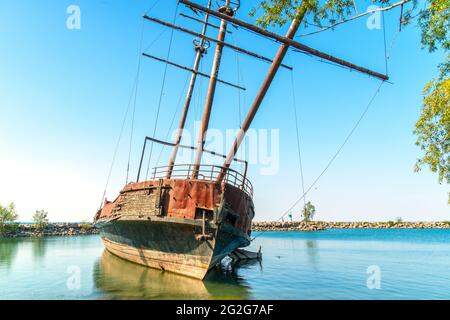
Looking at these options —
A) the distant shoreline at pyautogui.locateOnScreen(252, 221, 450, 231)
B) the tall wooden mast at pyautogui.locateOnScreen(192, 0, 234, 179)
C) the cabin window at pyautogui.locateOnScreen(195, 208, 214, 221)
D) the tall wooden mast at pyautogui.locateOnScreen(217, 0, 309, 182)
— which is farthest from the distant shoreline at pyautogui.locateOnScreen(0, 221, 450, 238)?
the tall wooden mast at pyautogui.locateOnScreen(217, 0, 309, 182)

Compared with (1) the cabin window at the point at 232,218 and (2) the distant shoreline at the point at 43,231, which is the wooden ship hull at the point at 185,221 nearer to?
(1) the cabin window at the point at 232,218

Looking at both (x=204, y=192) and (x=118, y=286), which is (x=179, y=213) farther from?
(x=118, y=286)

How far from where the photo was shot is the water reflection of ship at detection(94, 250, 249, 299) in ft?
33.1

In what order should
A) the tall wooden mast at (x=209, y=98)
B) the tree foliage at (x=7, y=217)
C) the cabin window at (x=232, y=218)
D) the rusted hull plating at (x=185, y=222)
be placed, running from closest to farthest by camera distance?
the rusted hull plating at (x=185, y=222) → the cabin window at (x=232, y=218) → the tall wooden mast at (x=209, y=98) → the tree foliage at (x=7, y=217)

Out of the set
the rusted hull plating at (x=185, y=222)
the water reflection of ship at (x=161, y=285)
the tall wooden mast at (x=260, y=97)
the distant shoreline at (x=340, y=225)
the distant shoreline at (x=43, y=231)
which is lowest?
the distant shoreline at (x=340, y=225)

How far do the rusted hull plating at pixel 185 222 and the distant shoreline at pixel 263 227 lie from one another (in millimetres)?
19709

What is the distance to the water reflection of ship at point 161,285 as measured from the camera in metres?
10.1

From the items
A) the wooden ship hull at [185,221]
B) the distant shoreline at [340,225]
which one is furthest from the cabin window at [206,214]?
the distant shoreline at [340,225]

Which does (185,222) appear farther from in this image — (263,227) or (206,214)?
(263,227)

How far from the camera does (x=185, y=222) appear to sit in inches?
457

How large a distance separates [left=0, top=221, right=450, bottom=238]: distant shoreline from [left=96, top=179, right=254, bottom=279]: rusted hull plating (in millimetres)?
19709

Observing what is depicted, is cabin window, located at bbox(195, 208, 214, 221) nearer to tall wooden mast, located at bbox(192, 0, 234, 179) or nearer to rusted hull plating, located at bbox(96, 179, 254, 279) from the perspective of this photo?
rusted hull plating, located at bbox(96, 179, 254, 279)
